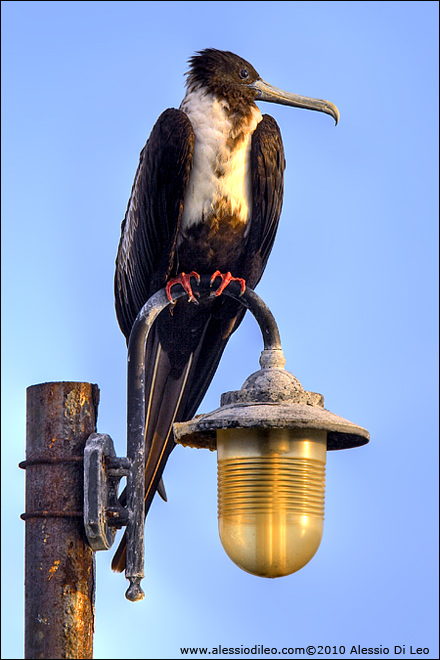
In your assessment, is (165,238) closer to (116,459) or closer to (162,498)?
(162,498)

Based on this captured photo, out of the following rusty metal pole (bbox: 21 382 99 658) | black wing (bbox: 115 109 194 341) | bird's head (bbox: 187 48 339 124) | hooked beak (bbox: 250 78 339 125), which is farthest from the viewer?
bird's head (bbox: 187 48 339 124)

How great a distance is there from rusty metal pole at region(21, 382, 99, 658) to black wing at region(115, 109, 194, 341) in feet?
7.30

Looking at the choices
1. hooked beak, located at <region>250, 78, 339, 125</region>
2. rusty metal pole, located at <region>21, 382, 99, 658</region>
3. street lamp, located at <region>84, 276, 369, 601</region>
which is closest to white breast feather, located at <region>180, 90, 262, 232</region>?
hooked beak, located at <region>250, 78, 339, 125</region>

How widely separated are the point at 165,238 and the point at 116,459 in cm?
229

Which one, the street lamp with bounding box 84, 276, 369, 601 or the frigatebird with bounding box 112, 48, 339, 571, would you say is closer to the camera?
the street lamp with bounding box 84, 276, 369, 601

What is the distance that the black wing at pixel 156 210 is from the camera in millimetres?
5195

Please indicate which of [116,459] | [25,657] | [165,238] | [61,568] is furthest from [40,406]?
[165,238]

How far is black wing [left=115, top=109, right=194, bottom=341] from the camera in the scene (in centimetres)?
520

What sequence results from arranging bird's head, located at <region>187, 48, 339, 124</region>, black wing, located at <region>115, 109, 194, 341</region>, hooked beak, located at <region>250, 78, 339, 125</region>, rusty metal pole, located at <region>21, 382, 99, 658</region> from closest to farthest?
1. rusty metal pole, located at <region>21, 382, 99, 658</region>
2. black wing, located at <region>115, 109, 194, 341</region>
3. hooked beak, located at <region>250, 78, 339, 125</region>
4. bird's head, located at <region>187, 48, 339, 124</region>

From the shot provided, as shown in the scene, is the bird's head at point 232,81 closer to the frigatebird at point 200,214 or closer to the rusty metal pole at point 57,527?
the frigatebird at point 200,214

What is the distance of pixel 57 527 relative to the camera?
9.99 feet

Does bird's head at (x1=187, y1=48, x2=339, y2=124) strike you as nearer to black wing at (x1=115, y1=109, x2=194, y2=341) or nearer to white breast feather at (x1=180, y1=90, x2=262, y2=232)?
white breast feather at (x1=180, y1=90, x2=262, y2=232)

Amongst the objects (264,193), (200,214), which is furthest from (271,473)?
(264,193)

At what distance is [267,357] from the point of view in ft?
11.4
